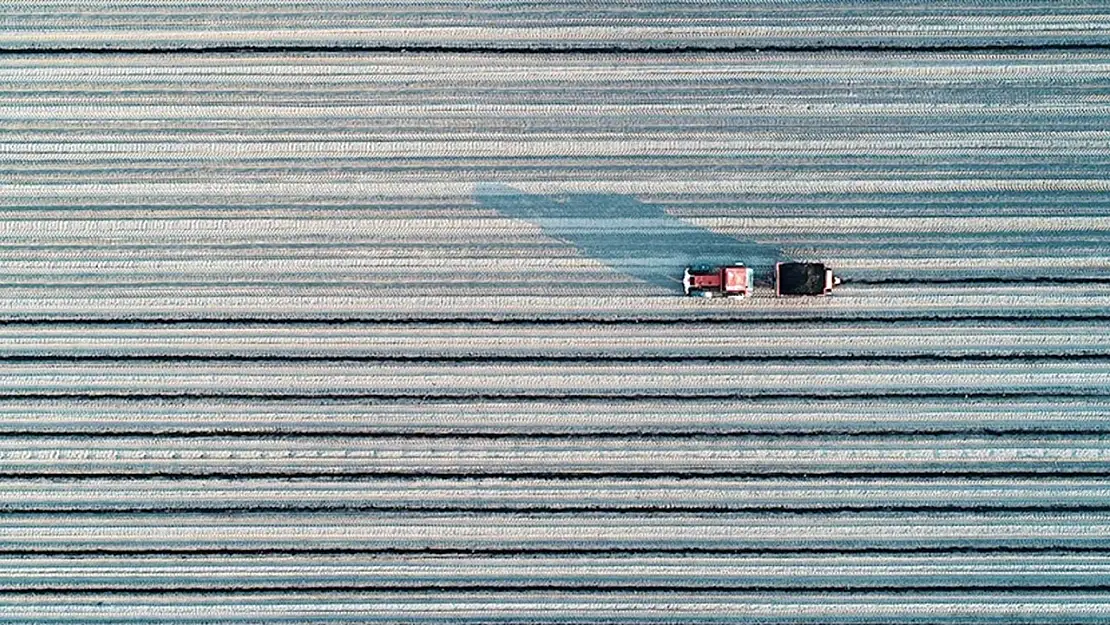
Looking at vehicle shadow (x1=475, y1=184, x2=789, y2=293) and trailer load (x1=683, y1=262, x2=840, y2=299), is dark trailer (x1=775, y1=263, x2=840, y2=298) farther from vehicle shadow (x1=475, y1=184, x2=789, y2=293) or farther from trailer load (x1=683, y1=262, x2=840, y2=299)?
vehicle shadow (x1=475, y1=184, x2=789, y2=293)

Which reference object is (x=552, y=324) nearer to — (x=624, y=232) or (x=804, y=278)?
(x=624, y=232)

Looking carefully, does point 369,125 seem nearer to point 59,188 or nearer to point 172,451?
point 59,188

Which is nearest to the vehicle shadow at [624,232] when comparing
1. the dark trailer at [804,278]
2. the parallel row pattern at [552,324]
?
the parallel row pattern at [552,324]

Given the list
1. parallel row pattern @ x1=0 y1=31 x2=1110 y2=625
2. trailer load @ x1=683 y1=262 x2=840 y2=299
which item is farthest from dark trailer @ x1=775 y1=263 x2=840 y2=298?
parallel row pattern @ x1=0 y1=31 x2=1110 y2=625

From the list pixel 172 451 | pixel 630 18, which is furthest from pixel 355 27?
pixel 172 451

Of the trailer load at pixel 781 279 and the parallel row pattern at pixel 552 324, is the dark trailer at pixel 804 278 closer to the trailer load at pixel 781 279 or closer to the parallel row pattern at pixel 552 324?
the trailer load at pixel 781 279
